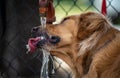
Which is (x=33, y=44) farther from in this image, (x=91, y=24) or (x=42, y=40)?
(x=91, y=24)

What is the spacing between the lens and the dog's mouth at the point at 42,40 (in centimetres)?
183

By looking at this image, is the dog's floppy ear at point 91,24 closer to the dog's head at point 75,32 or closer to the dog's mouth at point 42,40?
the dog's head at point 75,32

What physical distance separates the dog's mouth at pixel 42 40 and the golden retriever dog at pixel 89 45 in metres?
0.02

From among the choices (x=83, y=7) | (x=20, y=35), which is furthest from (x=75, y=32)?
(x=20, y=35)

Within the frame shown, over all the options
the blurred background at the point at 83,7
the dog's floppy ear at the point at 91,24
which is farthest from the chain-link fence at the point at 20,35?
the dog's floppy ear at the point at 91,24

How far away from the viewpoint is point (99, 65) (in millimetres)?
1589

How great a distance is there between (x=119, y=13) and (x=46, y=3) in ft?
2.13

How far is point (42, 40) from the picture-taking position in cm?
186

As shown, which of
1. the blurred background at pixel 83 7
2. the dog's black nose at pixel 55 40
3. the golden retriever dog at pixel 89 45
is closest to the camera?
the golden retriever dog at pixel 89 45

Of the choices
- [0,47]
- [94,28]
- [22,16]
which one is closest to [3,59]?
[0,47]

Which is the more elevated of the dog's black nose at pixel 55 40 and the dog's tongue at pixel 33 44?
the dog's black nose at pixel 55 40

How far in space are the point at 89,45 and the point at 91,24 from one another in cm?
10

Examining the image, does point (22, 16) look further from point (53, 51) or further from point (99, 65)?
point (99, 65)

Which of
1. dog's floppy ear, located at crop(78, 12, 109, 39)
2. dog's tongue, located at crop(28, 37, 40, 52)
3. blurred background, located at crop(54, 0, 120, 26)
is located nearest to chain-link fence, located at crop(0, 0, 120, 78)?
blurred background, located at crop(54, 0, 120, 26)
